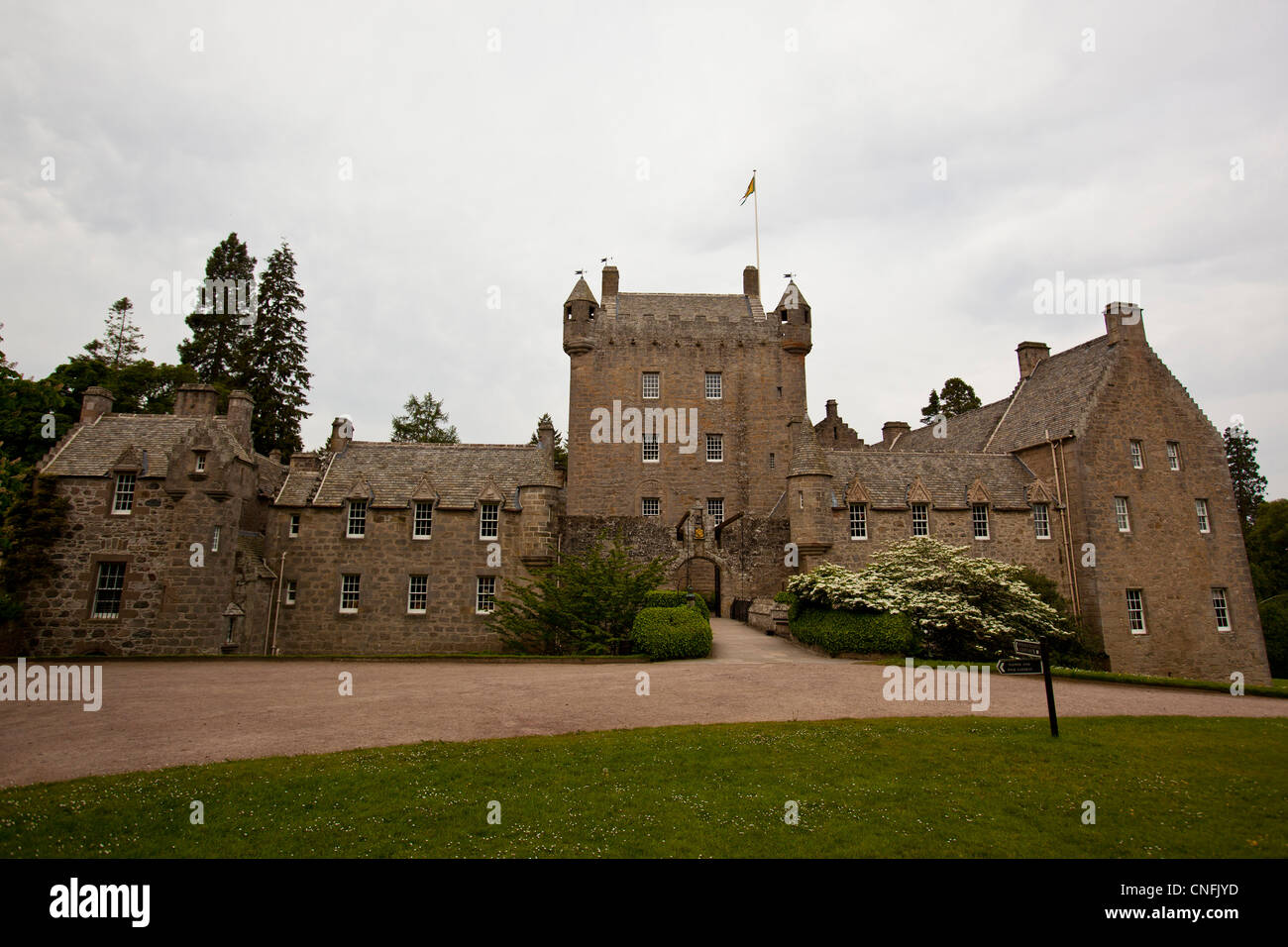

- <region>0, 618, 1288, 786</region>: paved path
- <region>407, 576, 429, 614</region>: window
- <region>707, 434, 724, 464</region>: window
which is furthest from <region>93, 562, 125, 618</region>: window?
<region>707, 434, 724, 464</region>: window

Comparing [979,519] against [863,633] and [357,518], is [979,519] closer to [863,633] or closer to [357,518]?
[863,633]

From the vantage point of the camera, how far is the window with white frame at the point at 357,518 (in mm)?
29000

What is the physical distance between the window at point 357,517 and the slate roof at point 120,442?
432 centimetres

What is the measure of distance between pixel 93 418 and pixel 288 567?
10.0 metres

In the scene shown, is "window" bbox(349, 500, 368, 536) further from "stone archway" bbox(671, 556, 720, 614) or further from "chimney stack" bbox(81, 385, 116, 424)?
"stone archway" bbox(671, 556, 720, 614)

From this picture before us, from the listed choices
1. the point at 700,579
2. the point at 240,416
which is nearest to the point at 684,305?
the point at 700,579

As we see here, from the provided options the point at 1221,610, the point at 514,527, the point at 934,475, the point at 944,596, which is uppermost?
the point at 934,475

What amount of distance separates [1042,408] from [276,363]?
44545mm

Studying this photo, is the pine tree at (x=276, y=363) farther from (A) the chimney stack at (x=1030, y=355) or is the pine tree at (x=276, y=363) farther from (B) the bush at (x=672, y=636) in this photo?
(A) the chimney stack at (x=1030, y=355)

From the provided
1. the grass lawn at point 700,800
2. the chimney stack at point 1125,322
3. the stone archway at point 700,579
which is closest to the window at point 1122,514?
the chimney stack at point 1125,322

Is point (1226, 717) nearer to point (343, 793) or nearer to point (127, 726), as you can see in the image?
point (343, 793)

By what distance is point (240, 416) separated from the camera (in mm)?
28750

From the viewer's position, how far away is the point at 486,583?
95.7ft
